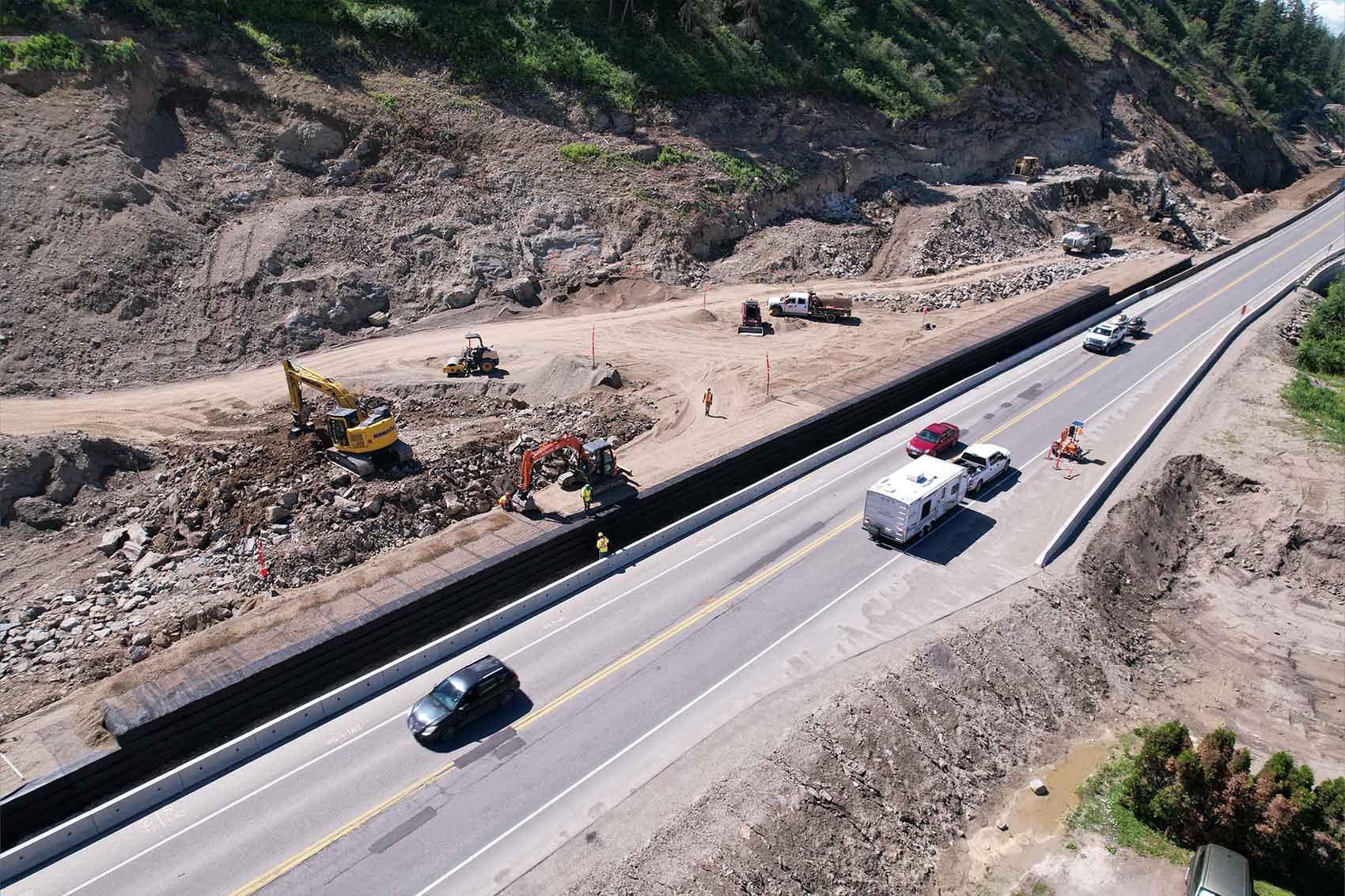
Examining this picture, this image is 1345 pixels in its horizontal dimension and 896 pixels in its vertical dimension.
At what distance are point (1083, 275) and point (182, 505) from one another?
182ft

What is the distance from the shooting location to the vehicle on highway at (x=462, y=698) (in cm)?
1830

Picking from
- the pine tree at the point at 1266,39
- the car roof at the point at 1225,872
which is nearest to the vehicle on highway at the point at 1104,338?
the car roof at the point at 1225,872

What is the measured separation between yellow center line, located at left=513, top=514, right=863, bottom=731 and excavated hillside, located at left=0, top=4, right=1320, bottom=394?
27329 millimetres

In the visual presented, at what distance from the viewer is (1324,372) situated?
45.8m

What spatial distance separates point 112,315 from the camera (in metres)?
39.7

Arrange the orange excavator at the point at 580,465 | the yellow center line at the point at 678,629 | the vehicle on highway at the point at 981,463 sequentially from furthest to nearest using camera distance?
the vehicle on highway at the point at 981,463 → the orange excavator at the point at 580,465 → the yellow center line at the point at 678,629

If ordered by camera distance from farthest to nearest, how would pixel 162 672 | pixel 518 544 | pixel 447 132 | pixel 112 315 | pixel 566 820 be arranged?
pixel 447 132, pixel 112 315, pixel 518 544, pixel 162 672, pixel 566 820

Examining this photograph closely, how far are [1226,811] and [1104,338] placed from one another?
3140 cm

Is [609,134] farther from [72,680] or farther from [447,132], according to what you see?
[72,680]

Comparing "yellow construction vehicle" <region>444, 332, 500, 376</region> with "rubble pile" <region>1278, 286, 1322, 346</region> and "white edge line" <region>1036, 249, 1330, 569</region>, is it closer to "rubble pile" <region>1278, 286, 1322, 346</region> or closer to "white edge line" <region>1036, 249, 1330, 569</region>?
"white edge line" <region>1036, 249, 1330, 569</region>

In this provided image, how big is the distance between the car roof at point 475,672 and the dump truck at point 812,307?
33.4 metres

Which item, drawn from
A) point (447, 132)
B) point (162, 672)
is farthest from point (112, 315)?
point (162, 672)

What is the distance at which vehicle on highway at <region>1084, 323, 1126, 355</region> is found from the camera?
43.8m

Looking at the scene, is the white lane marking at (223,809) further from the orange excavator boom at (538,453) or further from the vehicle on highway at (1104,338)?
the vehicle on highway at (1104,338)
